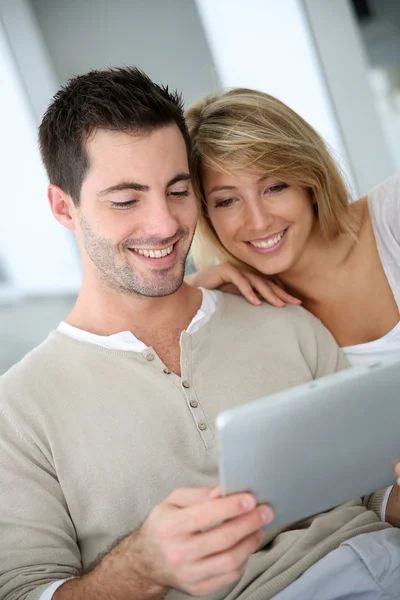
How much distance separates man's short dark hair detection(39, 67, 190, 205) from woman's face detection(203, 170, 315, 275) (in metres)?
0.21

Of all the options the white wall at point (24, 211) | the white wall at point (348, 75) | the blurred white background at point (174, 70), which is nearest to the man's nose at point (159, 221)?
the blurred white background at point (174, 70)

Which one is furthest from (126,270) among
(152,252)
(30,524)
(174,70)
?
(174,70)

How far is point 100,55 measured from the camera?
4082 mm

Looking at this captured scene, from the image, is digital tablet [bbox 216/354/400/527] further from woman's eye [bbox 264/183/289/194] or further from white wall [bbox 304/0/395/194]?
white wall [bbox 304/0/395/194]

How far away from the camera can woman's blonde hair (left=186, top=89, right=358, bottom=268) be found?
164cm

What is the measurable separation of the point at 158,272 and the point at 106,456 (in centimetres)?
39

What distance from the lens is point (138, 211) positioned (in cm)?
141

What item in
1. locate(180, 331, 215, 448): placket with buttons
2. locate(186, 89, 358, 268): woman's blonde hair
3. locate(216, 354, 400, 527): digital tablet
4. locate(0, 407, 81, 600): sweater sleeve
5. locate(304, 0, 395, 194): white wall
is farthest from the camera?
locate(304, 0, 395, 194): white wall

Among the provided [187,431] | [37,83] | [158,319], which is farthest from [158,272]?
[37,83]

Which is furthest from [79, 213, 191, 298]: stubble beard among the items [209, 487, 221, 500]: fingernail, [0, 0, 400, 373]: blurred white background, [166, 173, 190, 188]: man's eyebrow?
[0, 0, 400, 373]: blurred white background

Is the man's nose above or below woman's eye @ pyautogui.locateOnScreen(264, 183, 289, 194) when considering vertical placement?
above

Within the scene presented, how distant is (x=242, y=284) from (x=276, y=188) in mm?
254

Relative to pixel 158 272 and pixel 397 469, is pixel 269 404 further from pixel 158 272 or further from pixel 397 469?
pixel 158 272

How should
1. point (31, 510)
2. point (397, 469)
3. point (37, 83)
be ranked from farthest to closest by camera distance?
point (37, 83) → point (31, 510) → point (397, 469)
